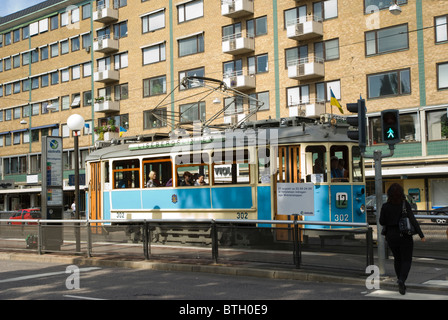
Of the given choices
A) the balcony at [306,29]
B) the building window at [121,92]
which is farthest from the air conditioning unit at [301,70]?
Answer: the building window at [121,92]

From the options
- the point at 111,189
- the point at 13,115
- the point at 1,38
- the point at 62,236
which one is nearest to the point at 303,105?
the point at 111,189

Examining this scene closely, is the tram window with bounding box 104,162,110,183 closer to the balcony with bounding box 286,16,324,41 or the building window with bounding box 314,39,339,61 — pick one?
the balcony with bounding box 286,16,324,41

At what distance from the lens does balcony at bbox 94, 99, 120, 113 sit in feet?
155

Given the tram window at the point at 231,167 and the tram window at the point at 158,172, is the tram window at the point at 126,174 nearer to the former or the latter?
the tram window at the point at 158,172

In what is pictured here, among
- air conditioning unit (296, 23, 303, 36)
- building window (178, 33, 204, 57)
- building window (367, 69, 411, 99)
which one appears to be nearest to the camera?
building window (367, 69, 411, 99)

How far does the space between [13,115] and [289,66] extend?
34.1 m

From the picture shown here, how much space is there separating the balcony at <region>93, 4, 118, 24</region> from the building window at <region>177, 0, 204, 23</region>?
7.03 m

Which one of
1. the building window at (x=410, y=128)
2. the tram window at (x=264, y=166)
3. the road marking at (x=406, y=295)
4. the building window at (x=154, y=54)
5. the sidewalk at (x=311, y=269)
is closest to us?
the road marking at (x=406, y=295)

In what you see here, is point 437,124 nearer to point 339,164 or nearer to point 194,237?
point 339,164

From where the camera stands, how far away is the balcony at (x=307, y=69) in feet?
116

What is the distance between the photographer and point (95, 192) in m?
19.4

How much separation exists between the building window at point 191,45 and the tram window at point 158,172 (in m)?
25.5

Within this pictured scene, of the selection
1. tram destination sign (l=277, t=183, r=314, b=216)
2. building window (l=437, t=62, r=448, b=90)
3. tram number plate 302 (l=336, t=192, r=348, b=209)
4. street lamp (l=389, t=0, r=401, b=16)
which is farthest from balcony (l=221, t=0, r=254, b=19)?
tram destination sign (l=277, t=183, r=314, b=216)
